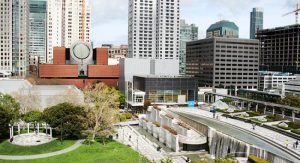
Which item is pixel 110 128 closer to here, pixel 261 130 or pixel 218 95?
pixel 261 130

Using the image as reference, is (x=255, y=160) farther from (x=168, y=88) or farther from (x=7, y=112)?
(x=168, y=88)

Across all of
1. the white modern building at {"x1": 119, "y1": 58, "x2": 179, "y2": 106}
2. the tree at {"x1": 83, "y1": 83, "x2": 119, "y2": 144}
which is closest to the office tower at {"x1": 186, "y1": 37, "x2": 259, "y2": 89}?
the white modern building at {"x1": 119, "y1": 58, "x2": 179, "y2": 106}

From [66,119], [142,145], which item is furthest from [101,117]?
[142,145]

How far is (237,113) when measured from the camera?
4601 inches

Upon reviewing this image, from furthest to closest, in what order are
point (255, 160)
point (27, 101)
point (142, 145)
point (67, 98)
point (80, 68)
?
point (80, 68) → point (67, 98) → point (27, 101) → point (142, 145) → point (255, 160)

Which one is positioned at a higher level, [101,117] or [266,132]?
[101,117]

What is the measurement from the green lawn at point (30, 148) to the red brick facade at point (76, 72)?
283ft

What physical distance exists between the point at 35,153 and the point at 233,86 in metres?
148

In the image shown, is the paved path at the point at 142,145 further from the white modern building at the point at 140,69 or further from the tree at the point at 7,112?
the white modern building at the point at 140,69

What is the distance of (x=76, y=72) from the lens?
539 ft

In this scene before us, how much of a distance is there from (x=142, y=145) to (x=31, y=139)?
84.5 feet

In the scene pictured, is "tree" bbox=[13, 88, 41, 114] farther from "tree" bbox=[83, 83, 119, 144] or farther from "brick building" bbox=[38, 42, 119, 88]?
"brick building" bbox=[38, 42, 119, 88]

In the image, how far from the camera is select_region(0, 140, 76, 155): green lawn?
2741 inches

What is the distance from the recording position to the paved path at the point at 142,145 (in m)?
70.0
